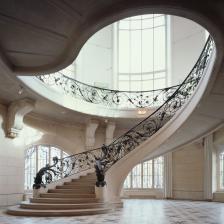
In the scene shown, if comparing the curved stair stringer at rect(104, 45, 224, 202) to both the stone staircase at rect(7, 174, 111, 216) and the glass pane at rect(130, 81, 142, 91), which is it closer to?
the stone staircase at rect(7, 174, 111, 216)

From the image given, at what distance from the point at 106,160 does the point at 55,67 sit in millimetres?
6320

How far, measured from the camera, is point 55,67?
638 centimetres

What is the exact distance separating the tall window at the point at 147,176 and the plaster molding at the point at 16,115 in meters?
6.41

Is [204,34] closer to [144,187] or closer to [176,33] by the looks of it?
[176,33]

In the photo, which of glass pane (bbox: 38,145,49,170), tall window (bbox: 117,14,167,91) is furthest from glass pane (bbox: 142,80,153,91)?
glass pane (bbox: 38,145,49,170)

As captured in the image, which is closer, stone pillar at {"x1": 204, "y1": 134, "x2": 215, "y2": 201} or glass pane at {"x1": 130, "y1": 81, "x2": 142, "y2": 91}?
stone pillar at {"x1": 204, "y1": 134, "x2": 215, "y2": 201}

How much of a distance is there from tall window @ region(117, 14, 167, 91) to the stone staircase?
6343 mm

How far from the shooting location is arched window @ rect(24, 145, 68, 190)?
46.9 ft

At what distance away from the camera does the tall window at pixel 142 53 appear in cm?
1655

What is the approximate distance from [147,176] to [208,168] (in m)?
2.76

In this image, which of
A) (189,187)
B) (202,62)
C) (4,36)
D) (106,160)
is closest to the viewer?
(4,36)

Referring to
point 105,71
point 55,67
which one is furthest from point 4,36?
point 105,71

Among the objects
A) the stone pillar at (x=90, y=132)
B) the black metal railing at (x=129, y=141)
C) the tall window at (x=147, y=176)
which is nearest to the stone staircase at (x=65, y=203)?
the black metal railing at (x=129, y=141)

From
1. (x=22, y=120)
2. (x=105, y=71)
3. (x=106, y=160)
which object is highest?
(x=105, y=71)
